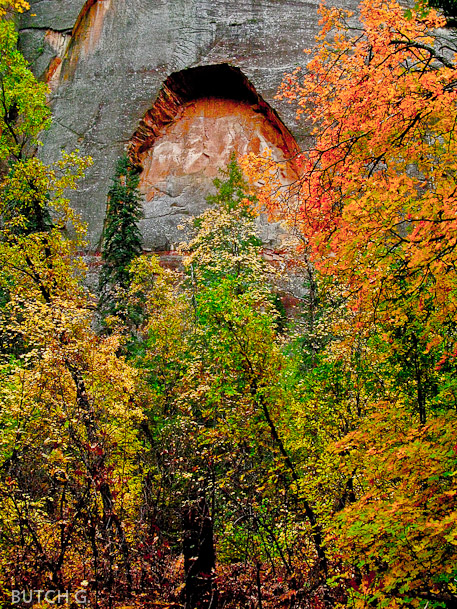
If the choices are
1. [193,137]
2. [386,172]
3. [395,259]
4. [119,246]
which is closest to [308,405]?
[395,259]

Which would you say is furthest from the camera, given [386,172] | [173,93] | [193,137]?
[193,137]

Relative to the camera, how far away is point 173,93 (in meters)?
31.5

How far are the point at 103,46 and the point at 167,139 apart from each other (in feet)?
24.9

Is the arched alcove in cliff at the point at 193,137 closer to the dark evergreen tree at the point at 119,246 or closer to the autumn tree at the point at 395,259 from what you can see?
the dark evergreen tree at the point at 119,246

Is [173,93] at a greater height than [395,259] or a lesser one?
lesser

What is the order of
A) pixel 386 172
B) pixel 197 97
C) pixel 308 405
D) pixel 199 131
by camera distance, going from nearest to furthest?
pixel 386 172 → pixel 308 405 → pixel 199 131 → pixel 197 97

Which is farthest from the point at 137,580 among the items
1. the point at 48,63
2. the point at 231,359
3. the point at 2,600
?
the point at 48,63

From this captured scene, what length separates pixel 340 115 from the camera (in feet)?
14.4

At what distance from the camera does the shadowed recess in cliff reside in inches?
1205

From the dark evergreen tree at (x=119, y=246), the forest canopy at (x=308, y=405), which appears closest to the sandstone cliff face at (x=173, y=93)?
the dark evergreen tree at (x=119, y=246)

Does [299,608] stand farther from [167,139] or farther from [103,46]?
[103,46]

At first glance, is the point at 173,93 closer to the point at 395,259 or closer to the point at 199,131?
the point at 199,131

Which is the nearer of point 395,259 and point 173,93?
point 395,259

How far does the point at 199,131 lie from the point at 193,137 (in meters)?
0.62
